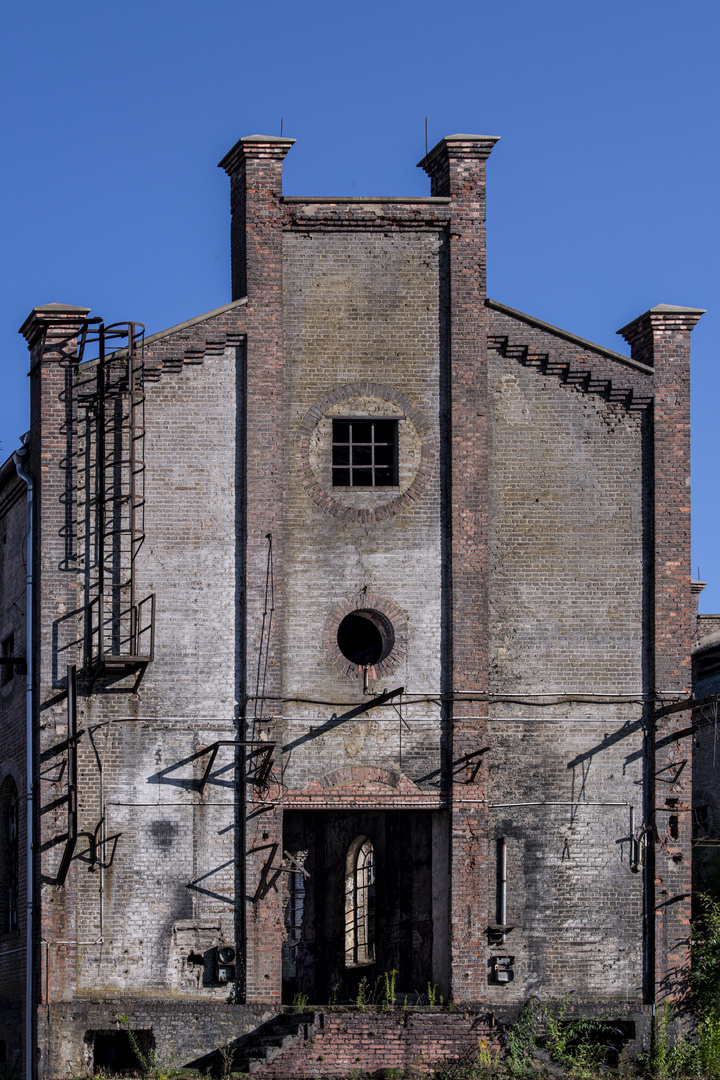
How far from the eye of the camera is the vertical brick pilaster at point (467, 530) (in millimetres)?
21266

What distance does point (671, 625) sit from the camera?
22.3 metres

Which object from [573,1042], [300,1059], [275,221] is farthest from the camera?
[275,221]

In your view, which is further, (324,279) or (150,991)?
(324,279)

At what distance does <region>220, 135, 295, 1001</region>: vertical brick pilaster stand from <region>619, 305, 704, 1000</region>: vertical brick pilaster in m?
5.33

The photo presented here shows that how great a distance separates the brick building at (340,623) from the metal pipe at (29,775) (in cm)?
8

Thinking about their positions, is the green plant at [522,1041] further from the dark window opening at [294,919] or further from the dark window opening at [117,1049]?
the dark window opening at [294,919]

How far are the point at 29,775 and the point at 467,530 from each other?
22.9ft

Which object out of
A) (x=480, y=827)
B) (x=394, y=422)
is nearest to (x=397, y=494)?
(x=394, y=422)

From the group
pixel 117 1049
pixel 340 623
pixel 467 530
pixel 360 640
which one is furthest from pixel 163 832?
pixel 467 530

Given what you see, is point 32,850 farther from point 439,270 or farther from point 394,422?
point 439,270

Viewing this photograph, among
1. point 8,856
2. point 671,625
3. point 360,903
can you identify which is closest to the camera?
point 671,625

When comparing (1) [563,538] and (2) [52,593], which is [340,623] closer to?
(1) [563,538]

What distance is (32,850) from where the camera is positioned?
21297mm

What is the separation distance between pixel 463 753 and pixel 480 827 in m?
1.03
